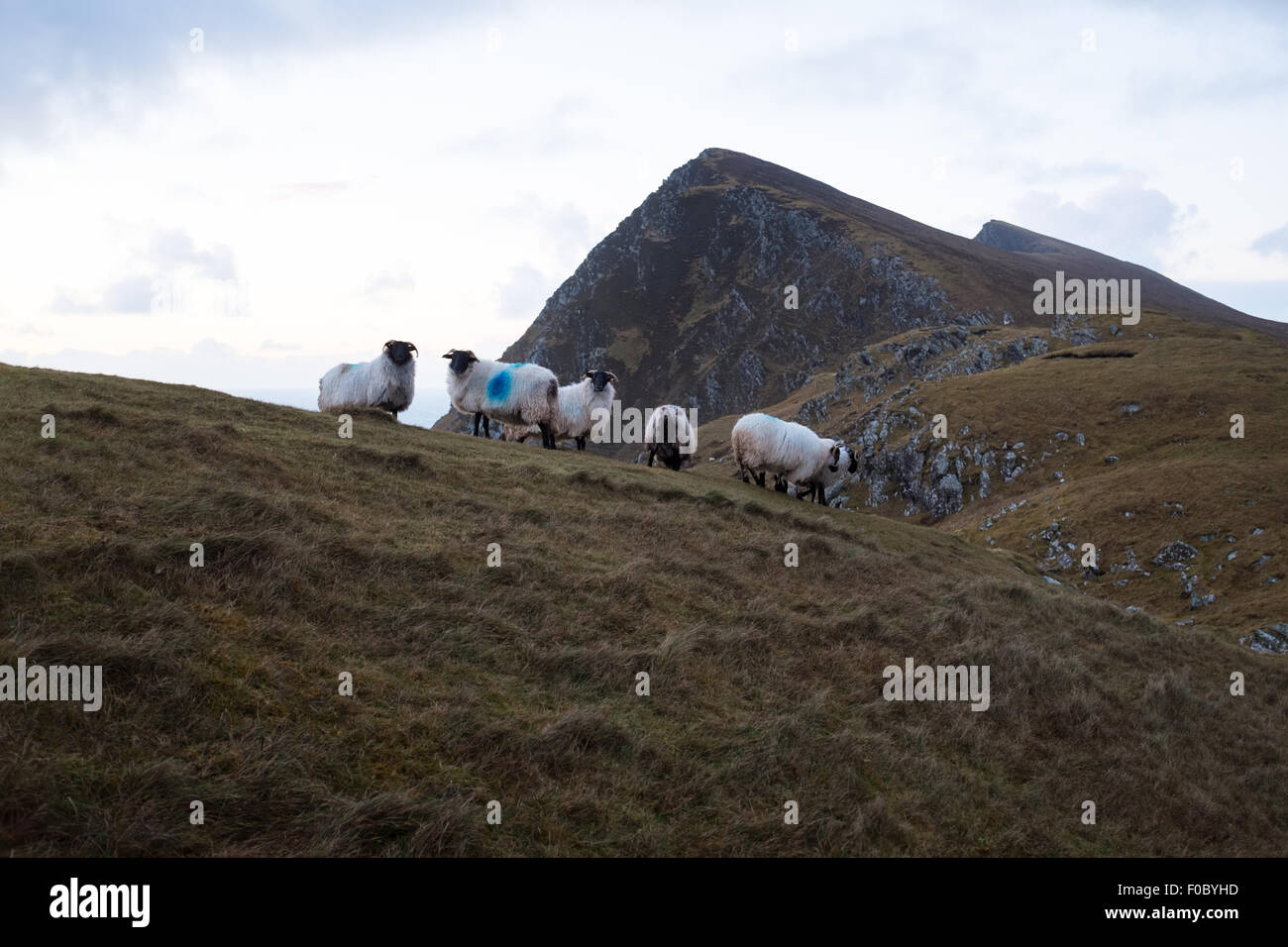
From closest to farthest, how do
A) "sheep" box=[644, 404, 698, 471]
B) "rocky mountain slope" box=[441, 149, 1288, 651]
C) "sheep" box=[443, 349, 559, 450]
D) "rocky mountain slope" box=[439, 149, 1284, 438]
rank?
"sheep" box=[443, 349, 559, 450] < "sheep" box=[644, 404, 698, 471] < "rocky mountain slope" box=[441, 149, 1288, 651] < "rocky mountain slope" box=[439, 149, 1284, 438]

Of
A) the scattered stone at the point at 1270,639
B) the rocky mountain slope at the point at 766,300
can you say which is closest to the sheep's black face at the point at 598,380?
the scattered stone at the point at 1270,639

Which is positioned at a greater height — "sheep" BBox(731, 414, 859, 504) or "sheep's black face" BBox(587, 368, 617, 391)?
"sheep's black face" BBox(587, 368, 617, 391)

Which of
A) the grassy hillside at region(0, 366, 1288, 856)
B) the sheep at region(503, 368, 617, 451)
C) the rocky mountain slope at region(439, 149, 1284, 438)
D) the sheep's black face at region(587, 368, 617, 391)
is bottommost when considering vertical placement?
the grassy hillside at region(0, 366, 1288, 856)

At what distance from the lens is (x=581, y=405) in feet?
86.2

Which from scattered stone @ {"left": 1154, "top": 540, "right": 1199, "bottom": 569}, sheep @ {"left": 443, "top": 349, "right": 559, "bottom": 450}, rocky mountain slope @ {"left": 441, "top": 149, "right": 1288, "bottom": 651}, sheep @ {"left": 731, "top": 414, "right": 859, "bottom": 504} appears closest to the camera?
sheep @ {"left": 443, "top": 349, "right": 559, "bottom": 450}

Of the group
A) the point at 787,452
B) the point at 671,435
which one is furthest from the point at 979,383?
the point at 671,435

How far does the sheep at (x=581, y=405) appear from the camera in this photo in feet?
86.3

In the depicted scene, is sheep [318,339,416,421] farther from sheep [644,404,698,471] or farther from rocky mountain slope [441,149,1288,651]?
rocky mountain slope [441,149,1288,651]

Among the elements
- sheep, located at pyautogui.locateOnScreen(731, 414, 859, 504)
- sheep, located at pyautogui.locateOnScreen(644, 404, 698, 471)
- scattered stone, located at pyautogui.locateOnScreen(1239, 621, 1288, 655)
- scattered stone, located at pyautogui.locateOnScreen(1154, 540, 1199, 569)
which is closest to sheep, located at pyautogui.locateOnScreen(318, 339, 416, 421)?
sheep, located at pyautogui.locateOnScreen(644, 404, 698, 471)

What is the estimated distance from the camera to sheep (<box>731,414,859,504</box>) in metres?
27.0

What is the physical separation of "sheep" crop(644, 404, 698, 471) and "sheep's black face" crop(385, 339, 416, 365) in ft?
29.0

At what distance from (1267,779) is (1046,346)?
98584 mm

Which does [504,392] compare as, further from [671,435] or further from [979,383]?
[979,383]

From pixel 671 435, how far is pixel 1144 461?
45.5 metres
